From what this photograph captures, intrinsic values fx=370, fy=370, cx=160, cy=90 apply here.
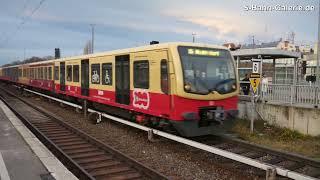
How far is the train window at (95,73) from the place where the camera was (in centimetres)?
1495

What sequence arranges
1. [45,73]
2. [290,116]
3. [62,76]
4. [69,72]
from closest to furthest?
1. [290,116]
2. [69,72]
3. [62,76]
4. [45,73]

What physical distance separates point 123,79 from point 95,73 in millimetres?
3162

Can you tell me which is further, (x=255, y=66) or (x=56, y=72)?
(x=56, y=72)

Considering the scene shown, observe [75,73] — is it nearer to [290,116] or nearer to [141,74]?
[141,74]

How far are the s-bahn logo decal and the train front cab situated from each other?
1477mm

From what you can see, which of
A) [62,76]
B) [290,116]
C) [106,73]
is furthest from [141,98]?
[62,76]

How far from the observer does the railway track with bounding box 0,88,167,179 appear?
7574mm

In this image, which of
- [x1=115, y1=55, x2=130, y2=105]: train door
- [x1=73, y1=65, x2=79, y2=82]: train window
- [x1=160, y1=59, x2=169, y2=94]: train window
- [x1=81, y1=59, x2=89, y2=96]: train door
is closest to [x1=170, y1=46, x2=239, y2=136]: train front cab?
[x1=160, y1=59, x2=169, y2=94]: train window

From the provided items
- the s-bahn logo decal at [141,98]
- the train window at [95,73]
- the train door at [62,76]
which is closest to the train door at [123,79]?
the s-bahn logo decal at [141,98]

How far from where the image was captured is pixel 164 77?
1002 centimetres

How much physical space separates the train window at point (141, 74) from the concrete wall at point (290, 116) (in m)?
3.72

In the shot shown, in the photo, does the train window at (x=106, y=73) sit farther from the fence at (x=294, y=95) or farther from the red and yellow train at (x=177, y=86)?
the fence at (x=294, y=95)

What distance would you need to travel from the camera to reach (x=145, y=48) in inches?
435

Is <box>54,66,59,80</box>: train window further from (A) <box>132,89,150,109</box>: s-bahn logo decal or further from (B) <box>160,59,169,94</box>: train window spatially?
(B) <box>160,59,169,94</box>: train window
